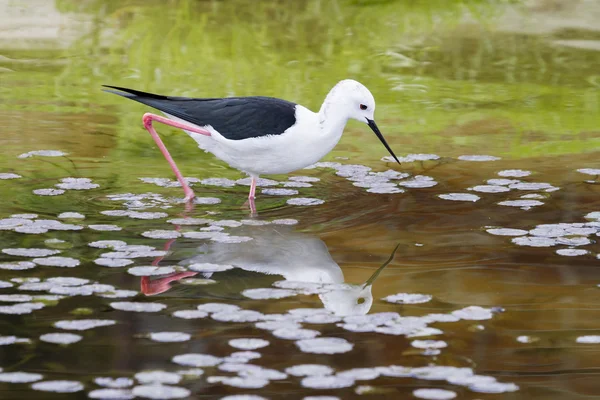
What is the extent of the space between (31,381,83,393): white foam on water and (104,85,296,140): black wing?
298cm

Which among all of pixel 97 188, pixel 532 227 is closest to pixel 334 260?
pixel 532 227

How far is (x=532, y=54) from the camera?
38.4 feet

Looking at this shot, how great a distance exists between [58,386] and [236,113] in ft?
10.6

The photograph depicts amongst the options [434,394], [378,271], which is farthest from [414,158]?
[434,394]

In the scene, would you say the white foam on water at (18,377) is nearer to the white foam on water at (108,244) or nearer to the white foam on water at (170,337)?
the white foam on water at (170,337)

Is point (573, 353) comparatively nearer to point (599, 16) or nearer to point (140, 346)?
point (140, 346)

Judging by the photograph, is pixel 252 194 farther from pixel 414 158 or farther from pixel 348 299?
pixel 348 299

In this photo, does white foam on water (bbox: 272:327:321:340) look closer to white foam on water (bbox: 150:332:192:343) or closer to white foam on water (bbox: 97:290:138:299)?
white foam on water (bbox: 150:332:192:343)

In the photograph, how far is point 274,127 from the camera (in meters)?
6.71

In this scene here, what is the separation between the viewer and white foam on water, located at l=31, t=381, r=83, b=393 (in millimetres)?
4008

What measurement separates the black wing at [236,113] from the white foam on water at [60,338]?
2.57m

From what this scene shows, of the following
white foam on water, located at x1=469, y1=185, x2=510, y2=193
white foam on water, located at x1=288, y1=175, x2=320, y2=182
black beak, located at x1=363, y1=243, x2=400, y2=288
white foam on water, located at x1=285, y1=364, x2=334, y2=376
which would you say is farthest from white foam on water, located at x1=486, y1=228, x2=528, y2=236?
white foam on water, located at x1=285, y1=364, x2=334, y2=376

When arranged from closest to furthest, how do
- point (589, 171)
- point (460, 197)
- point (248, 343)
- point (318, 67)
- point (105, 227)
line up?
point (248, 343) → point (105, 227) → point (460, 197) → point (589, 171) → point (318, 67)

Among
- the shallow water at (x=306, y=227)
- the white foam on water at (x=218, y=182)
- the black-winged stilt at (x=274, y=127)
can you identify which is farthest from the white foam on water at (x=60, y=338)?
the white foam on water at (x=218, y=182)
